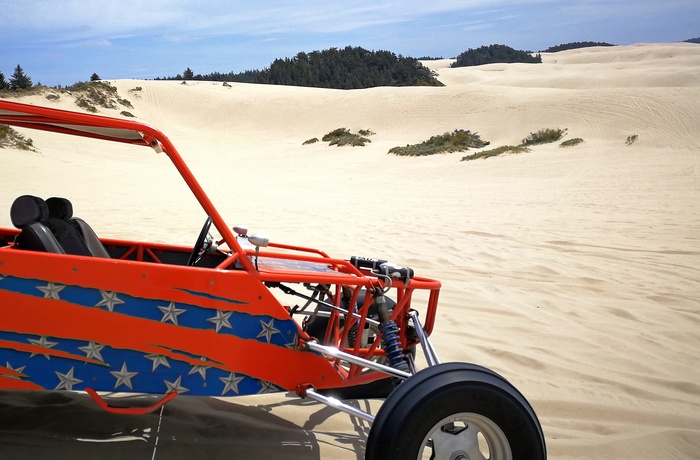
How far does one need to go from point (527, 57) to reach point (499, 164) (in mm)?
80980

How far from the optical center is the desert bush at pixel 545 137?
88.6 feet

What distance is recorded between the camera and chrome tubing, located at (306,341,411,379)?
3.00 meters

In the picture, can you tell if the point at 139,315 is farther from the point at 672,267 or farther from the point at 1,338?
the point at 672,267

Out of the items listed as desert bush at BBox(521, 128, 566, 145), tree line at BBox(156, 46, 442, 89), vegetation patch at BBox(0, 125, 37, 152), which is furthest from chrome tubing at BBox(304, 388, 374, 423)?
tree line at BBox(156, 46, 442, 89)

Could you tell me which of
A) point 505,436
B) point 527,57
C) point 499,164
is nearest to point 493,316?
point 505,436

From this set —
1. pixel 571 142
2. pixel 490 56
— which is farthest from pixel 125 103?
pixel 490 56

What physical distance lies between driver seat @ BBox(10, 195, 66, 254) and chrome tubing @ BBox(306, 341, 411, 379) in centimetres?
131

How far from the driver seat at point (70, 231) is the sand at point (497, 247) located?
0.91m

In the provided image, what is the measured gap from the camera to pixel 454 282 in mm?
6906

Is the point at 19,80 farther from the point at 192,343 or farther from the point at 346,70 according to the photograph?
the point at 192,343

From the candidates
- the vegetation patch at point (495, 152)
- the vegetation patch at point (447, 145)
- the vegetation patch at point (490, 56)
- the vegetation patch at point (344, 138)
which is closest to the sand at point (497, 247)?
the vegetation patch at point (495, 152)

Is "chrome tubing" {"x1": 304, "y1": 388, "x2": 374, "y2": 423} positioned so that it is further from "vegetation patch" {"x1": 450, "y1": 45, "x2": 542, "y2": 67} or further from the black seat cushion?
"vegetation patch" {"x1": 450, "y1": 45, "x2": 542, "y2": 67}

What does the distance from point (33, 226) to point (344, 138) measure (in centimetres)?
3006

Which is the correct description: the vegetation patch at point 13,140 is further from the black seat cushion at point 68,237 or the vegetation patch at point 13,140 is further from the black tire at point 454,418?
the black tire at point 454,418
